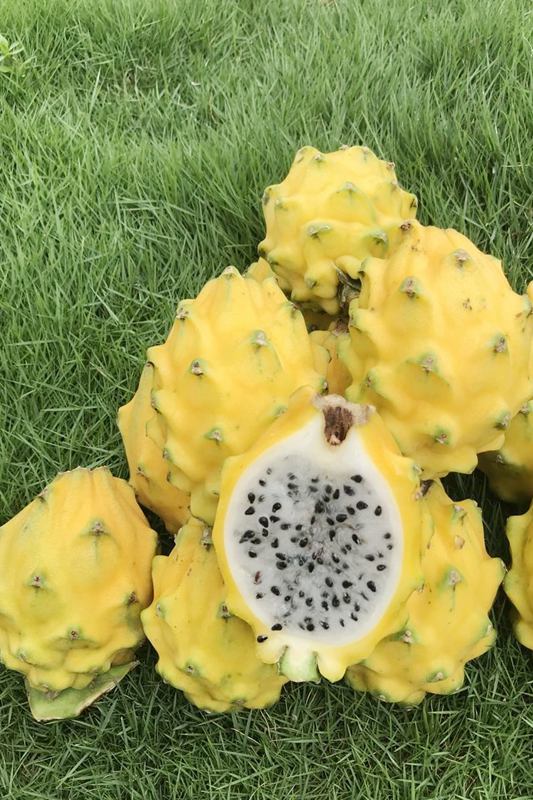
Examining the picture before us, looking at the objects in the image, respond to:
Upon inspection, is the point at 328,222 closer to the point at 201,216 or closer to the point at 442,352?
the point at 442,352

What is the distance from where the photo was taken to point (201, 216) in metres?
2.90

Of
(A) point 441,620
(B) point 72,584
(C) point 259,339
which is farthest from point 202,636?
(C) point 259,339

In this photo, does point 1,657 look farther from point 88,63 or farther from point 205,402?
point 88,63

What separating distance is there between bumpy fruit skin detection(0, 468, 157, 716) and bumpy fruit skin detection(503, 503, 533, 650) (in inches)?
37.0

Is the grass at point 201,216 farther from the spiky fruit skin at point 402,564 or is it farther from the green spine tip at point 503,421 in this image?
the green spine tip at point 503,421

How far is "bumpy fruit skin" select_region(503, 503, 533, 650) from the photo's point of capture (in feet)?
6.98

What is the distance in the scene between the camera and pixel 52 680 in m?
2.02

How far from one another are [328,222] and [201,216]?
87 centimetres

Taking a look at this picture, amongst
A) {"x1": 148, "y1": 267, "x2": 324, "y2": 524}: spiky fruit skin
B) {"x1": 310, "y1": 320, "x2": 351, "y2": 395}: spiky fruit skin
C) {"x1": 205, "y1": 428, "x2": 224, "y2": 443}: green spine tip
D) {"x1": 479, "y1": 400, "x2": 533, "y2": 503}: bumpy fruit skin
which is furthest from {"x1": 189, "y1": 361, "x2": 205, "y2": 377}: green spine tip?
{"x1": 479, "y1": 400, "x2": 533, "y2": 503}: bumpy fruit skin

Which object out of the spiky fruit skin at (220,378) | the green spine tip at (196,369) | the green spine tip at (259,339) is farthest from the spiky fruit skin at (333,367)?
the green spine tip at (196,369)

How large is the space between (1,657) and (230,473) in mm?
844

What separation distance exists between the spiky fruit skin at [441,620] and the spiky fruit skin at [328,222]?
24.7 inches

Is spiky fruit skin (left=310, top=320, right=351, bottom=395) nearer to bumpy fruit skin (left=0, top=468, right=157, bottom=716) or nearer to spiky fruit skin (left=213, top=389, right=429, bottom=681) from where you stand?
spiky fruit skin (left=213, top=389, right=429, bottom=681)

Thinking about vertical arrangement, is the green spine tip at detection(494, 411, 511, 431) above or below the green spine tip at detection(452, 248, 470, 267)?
below
